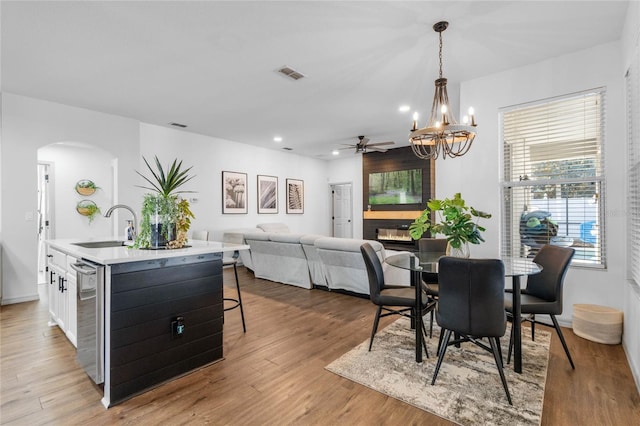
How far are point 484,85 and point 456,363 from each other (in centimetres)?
326

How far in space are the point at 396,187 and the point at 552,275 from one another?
599 cm

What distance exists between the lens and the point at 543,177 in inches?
138

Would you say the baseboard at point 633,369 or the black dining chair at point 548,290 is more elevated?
the black dining chair at point 548,290

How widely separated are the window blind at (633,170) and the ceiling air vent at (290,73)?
3039 millimetres

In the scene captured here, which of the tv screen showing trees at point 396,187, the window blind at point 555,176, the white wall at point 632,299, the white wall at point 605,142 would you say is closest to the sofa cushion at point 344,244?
the white wall at point 605,142

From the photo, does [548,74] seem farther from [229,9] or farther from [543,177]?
[229,9]

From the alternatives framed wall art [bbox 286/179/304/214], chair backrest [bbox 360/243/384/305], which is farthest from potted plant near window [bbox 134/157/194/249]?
framed wall art [bbox 286/179/304/214]

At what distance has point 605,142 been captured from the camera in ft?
10.2

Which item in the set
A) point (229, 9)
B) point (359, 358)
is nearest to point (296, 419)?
point (359, 358)

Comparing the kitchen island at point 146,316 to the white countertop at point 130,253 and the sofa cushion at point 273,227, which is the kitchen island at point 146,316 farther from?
the sofa cushion at point 273,227

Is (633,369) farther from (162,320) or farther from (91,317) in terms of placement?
(91,317)

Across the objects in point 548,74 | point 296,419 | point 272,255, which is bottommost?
point 296,419

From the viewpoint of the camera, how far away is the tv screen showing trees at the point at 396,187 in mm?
8086

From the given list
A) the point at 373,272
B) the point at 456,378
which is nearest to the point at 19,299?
the point at 373,272
